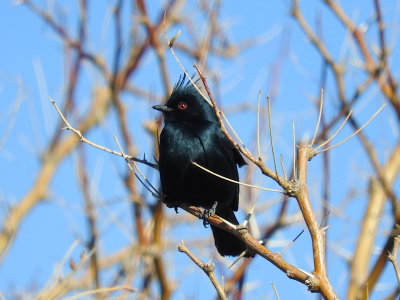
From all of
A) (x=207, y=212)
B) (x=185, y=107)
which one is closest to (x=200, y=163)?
(x=207, y=212)

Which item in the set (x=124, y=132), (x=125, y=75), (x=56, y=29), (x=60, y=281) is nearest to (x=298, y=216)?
(x=124, y=132)

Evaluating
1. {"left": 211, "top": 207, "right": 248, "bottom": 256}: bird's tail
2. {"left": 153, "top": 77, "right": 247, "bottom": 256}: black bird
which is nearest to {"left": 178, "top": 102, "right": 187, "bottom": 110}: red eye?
{"left": 153, "top": 77, "right": 247, "bottom": 256}: black bird

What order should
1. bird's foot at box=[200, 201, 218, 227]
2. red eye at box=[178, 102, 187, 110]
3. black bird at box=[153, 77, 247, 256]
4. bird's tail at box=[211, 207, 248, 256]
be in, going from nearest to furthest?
bird's foot at box=[200, 201, 218, 227]
black bird at box=[153, 77, 247, 256]
bird's tail at box=[211, 207, 248, 256]
red eye at box=[178, 102, 187, 110]

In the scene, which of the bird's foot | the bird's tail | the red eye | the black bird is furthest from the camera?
the red eye

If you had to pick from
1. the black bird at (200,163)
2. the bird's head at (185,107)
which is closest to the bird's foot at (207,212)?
the black bird at (200,163)

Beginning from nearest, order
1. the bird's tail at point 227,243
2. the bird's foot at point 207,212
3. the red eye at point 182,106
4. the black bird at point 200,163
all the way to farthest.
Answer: the bird's foot at point 207,212, the black bird at point 200,163, the bird's tail at point 227,243, the red eye at point 182,106

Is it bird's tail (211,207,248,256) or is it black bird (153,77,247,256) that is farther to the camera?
bird's tail (211,207,248,256)

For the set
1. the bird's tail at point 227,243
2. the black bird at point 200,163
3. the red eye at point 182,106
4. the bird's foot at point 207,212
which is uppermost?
the red eye at point 182,106

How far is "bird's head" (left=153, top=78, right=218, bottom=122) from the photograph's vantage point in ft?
16.8

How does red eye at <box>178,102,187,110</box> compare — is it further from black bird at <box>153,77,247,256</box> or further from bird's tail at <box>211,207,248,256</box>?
bird's tail at <box>211,207,248,256</box>

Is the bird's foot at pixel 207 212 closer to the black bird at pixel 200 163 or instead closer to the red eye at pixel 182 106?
the black bird at pixel 200 163

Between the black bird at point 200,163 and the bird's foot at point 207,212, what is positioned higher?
the black bird at point 200,163

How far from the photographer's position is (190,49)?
8.68 m

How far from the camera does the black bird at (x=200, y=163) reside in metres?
4.65
